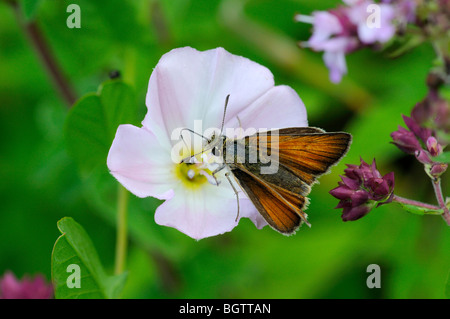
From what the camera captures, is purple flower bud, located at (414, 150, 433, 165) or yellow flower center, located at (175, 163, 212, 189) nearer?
purple flower bud, located at (414, 150, 433, 165)

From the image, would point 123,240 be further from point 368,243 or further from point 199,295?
point 368,243

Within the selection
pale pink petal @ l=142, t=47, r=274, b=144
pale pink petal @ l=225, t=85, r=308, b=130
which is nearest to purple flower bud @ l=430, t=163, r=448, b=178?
pale pink petal @ l=225, t=85, r=308, b=130

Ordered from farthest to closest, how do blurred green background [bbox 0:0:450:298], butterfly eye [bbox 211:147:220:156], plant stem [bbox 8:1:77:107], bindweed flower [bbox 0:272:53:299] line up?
blurred green background [bbox 0:0:450:298]
plant stem [bbox 8:1:77:107]
bindweed flower [bbox 0:272:53:299]
butterfly eye [bbox 211:147:220:156]

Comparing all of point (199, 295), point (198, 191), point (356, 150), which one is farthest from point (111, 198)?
point (356, 150)

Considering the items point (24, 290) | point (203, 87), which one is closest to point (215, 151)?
point (203, 87)

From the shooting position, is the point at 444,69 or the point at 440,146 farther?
the point at 444,69

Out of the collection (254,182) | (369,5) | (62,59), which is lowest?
(254,182)

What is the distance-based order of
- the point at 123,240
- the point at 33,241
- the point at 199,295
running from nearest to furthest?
the point at 123,240, the point at 199,295, the point at 33,241

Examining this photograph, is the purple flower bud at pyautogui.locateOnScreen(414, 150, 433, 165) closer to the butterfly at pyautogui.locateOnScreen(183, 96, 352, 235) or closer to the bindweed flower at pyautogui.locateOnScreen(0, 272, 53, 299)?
the butterfly at pyautogui.locateOnScreen(183, 96, 352, 235)
